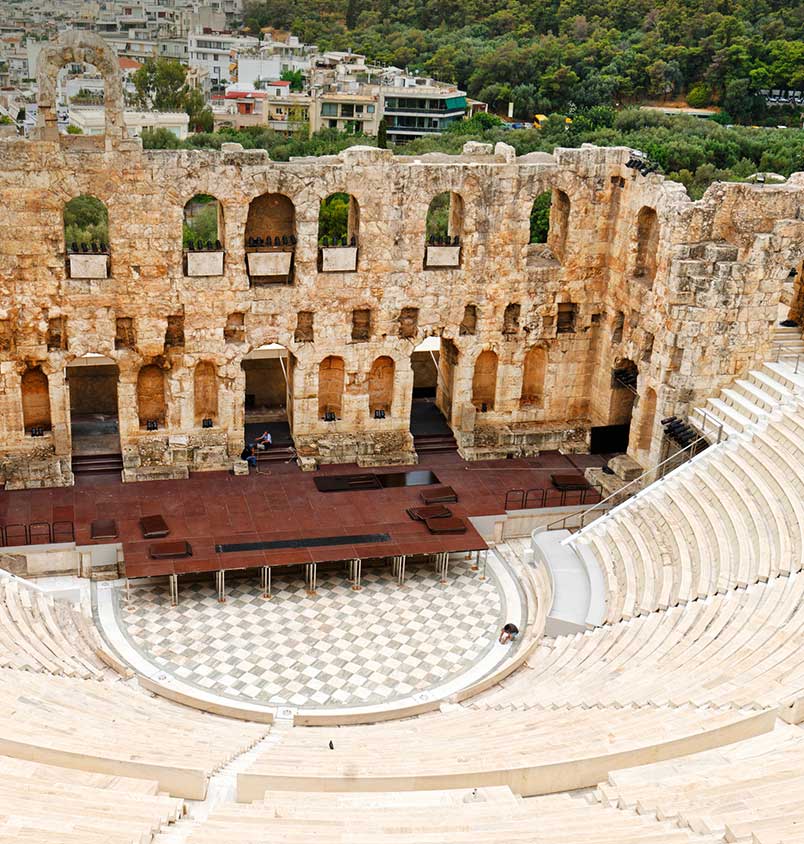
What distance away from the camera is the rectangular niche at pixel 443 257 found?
30.4m

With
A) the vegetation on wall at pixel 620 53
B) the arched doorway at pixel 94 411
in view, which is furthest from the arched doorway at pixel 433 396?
the vegetation on wall at pixel 620 53

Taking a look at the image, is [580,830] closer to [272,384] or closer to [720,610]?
[720,610]

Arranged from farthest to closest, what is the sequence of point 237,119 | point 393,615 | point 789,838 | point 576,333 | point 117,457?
point 237,119 < point 576,333 < point 117,457 < point 393,615 < point 789,838

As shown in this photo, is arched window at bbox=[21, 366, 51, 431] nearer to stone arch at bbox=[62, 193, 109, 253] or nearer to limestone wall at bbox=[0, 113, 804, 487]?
limestone wall at bbox=[0, 113, 804, 487]

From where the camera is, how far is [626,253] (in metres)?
30.9

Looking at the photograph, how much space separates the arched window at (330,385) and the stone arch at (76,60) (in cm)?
841

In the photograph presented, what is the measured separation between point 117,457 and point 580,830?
66.7 ft

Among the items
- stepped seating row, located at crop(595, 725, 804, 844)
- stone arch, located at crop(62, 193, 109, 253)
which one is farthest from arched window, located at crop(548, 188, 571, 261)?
stone arch, located at crop(62, 193, 109, 253)

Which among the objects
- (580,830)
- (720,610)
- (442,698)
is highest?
(580,830)

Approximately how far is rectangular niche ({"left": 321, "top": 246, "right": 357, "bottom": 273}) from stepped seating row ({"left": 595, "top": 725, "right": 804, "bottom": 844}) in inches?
697

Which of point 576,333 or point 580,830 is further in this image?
point 576,333

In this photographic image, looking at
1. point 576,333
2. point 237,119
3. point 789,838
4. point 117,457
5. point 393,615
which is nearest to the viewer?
point 789,838

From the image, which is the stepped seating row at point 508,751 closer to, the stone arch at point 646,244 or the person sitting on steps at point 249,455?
the person sitting on steps at point 249,455

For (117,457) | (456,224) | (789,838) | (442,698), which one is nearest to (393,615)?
(442,698)
